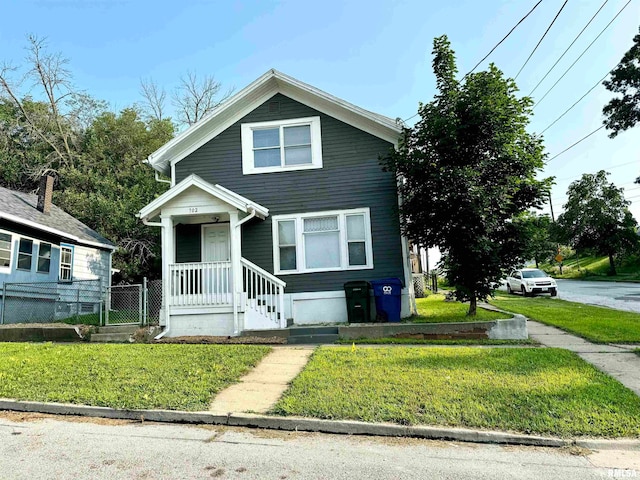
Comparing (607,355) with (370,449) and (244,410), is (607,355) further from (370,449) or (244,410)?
(244,410)

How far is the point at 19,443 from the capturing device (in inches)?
163

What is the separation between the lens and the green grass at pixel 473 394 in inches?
170

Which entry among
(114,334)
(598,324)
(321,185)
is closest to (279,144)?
(321,185)

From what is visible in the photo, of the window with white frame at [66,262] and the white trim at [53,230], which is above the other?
the white trim at [53,230]

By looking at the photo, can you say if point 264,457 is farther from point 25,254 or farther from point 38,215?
point 38,215

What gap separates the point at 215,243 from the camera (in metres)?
12.5

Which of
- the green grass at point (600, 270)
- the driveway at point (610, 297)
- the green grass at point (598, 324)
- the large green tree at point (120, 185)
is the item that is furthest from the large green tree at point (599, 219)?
the large green tree at point (120, 185)

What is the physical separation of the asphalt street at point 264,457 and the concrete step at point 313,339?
499 cm

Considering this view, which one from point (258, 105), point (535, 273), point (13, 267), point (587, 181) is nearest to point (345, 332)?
point (258, 105)

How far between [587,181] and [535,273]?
2775 centimetres

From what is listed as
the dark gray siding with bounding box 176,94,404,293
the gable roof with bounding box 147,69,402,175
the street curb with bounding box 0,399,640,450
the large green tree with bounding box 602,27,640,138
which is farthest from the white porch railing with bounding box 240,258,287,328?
the large green tree with bounding box 602,27,640,138

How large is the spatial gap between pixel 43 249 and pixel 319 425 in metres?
14.8

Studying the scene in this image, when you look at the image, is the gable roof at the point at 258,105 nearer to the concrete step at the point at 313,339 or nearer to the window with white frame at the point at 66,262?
the concrete step at the point at 313,339

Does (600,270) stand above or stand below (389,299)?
above
